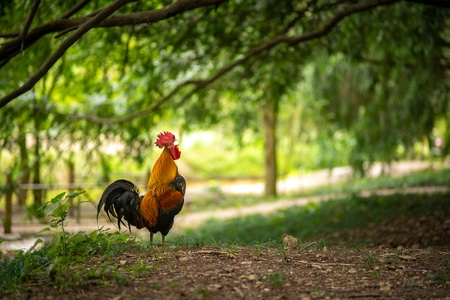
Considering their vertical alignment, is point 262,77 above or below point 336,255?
above

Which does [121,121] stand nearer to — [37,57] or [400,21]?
[37,57]

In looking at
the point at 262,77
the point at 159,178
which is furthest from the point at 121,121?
the point at 159,178

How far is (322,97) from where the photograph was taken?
55.6ft

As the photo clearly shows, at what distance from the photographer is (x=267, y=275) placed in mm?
4375

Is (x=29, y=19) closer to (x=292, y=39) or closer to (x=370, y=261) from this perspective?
(x=370, y=261)

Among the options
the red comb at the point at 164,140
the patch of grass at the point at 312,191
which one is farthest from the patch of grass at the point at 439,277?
the patch of grass at the point at 312,191

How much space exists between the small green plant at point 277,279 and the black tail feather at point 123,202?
1796 millimetres

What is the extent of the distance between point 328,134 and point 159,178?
13720mm

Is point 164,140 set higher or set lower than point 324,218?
higher

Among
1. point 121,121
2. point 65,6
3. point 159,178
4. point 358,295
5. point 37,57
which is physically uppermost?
point 65,6

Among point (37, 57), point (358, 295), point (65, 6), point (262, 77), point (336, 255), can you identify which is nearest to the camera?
point (358, 295)

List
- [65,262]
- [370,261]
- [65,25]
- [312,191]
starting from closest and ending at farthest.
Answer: [65,262] < [370,261] < [65,25] < [312,191]

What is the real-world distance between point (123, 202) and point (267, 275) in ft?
6.32

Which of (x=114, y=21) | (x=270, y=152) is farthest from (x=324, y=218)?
(x=114, y=21)
